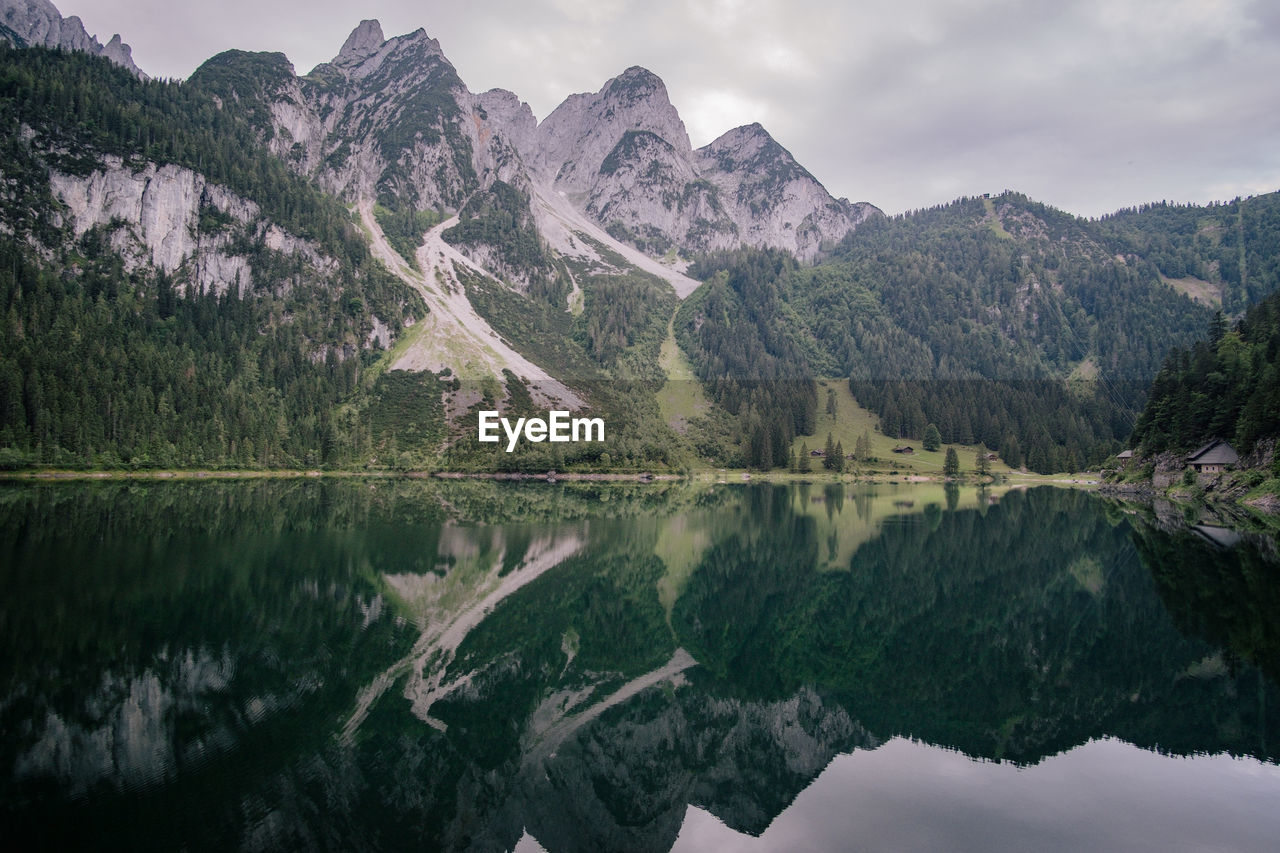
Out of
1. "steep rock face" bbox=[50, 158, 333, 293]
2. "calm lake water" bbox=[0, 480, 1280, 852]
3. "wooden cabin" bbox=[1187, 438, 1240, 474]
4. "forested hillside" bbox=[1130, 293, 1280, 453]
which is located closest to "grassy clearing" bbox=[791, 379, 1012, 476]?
"forested hillside" bbox=[1130, 293, 1280, 453]

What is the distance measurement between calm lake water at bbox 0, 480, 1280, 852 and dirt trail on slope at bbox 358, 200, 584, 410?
116 m

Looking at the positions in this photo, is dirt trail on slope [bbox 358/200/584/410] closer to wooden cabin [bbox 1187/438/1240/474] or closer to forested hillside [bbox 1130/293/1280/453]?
forested hillside [bbox 1130/293/1280/453]

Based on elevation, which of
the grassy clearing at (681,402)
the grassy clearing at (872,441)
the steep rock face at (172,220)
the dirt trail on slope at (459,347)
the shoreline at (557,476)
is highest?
the steep rock face at (172,220)

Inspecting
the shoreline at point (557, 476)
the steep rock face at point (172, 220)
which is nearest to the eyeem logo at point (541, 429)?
the shoreline at point (557, 476)

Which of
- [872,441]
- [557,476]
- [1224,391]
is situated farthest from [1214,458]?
[872,441]

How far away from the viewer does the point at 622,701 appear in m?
18.2

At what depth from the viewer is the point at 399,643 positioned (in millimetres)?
20797

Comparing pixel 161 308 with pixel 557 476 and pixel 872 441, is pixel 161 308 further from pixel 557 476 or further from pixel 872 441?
pixel 872 441

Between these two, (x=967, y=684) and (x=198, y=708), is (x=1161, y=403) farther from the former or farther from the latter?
(x=198, y=708)

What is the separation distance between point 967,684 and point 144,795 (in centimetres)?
1766

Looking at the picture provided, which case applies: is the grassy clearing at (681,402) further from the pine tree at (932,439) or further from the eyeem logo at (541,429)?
the pine tree at (932,439)

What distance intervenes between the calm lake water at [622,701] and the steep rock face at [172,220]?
124m

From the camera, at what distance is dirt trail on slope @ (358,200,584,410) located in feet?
489

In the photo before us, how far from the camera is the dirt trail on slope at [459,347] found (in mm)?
149000
